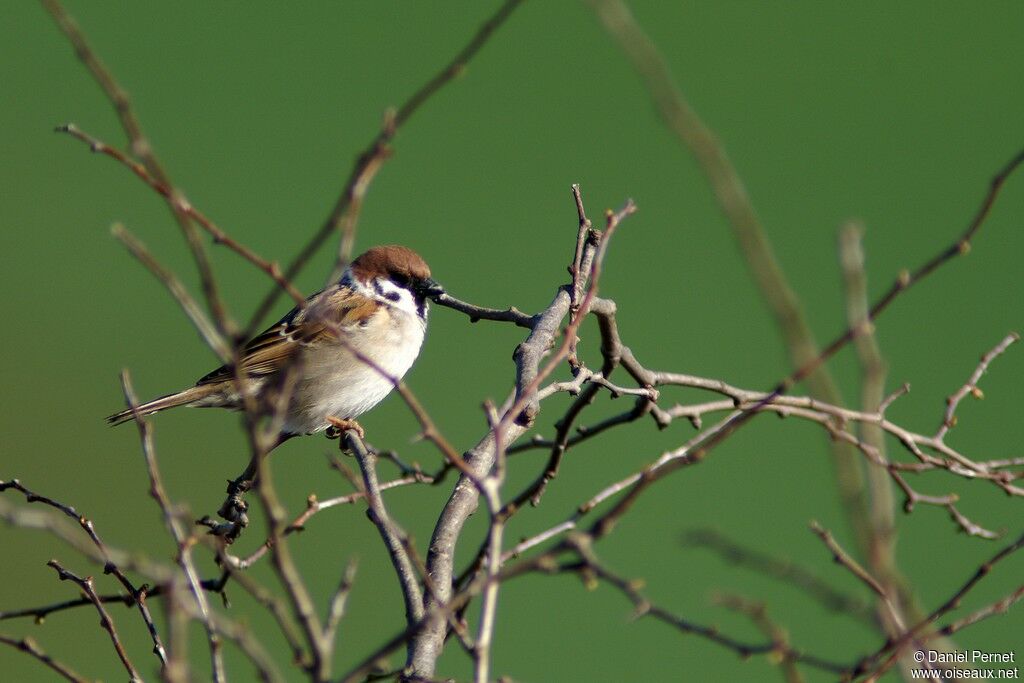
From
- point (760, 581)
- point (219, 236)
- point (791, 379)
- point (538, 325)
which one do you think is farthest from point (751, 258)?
point (760, 581)

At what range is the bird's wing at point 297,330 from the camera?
3998 mm

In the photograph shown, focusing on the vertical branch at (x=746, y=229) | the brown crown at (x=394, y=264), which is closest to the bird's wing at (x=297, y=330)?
the brown crown at (x=394, y=264)

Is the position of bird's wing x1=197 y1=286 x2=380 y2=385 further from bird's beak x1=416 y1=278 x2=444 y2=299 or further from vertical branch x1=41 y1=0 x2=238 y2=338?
vertical branch x1=41 y1=0 x2=238 y2=338

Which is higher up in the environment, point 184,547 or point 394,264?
point 394,264

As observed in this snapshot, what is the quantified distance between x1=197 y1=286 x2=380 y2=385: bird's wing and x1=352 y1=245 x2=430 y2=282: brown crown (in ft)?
0.35

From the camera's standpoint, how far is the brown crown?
419 centimetres

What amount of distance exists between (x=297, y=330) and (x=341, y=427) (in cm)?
39

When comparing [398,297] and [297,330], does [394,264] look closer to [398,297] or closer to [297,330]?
[398,297]

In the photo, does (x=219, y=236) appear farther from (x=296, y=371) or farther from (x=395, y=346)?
(x=395, y=346)

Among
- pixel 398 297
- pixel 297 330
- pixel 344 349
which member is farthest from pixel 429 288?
pixel 297 330

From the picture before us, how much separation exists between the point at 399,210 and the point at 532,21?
199 cm

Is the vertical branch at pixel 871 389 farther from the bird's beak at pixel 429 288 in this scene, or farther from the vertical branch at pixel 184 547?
the bird's beak at pixel 429 288

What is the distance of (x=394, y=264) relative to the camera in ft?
13.8

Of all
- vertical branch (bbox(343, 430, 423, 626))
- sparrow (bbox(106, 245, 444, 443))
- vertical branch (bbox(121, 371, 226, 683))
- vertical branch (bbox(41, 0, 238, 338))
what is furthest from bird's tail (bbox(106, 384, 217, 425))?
vertical branch (bbox(41, 0, 238, 338))
